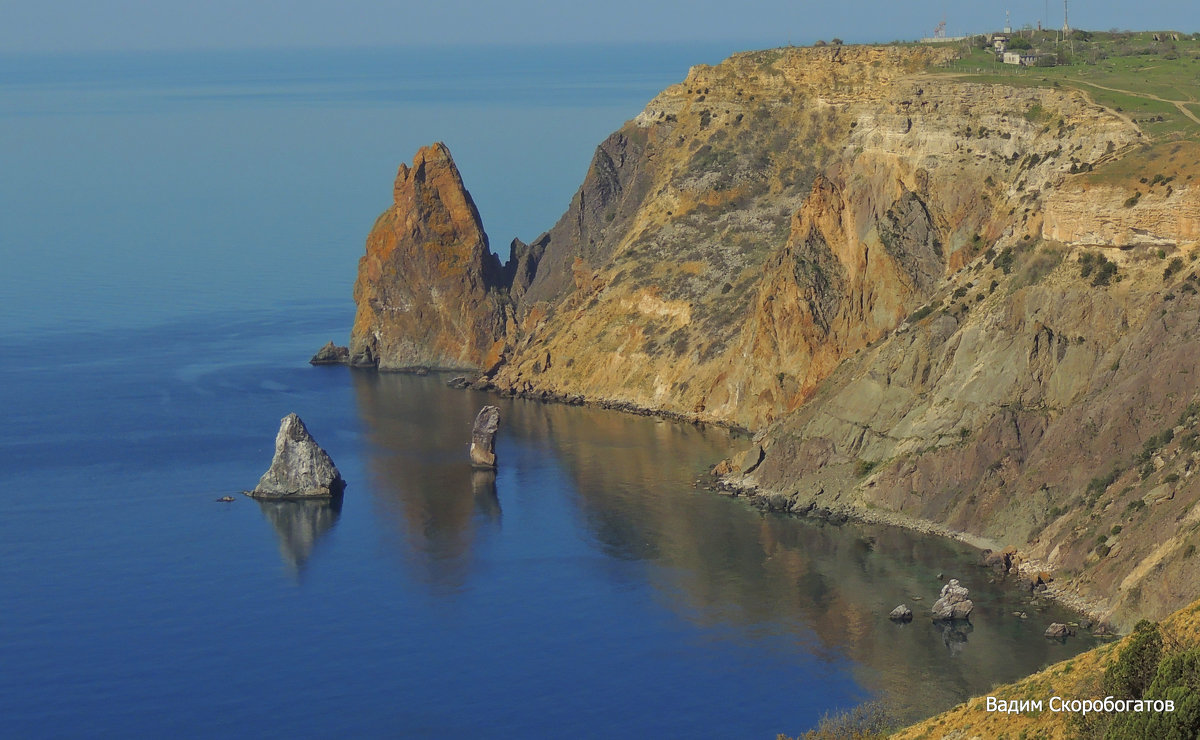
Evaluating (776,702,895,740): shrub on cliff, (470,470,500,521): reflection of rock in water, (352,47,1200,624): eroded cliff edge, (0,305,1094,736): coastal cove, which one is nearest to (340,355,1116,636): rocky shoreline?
(352,47,1200,624): eroded cliff edge

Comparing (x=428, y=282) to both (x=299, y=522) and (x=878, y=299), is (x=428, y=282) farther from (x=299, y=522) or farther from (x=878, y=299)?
(x=299, y=522)

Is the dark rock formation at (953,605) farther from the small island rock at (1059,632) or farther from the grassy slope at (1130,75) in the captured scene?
the grassy slope at (1130,75)

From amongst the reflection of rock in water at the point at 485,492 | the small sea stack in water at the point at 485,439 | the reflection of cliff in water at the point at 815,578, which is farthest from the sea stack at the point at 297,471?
the reflection of cliff in water at the point at 815,578

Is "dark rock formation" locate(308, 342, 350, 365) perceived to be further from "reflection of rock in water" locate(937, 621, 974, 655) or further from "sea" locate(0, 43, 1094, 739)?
"reflection of rock in water" locate(937, 621, 974, 655)

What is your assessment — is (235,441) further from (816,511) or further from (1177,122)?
(1177,122)

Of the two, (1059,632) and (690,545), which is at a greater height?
(690,545)

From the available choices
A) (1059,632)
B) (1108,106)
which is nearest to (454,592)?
(1059,632)
